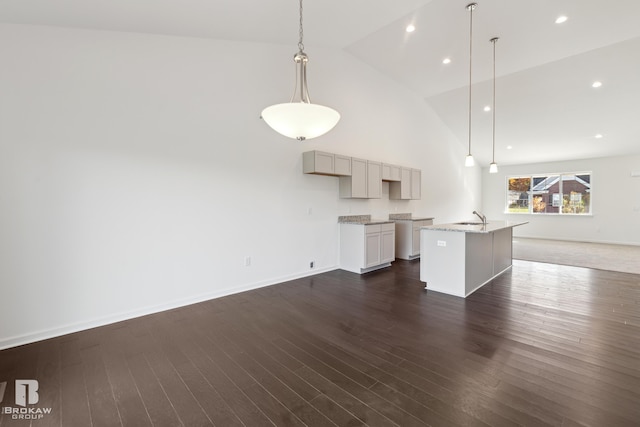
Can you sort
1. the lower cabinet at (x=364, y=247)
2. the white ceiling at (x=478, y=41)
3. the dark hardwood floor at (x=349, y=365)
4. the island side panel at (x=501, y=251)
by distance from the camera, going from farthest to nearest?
the lower cabinet at (x=364, y=247) → the island side panel at (x=501, y=251) → the white ceiling at (x=478, y=41) → the dark hardwood floor at (x=349, y=365)

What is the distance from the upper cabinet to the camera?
14.7 ft

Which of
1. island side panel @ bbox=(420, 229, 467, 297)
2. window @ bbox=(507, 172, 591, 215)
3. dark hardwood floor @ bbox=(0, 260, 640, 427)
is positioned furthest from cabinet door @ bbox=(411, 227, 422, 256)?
window @ bbox=(507, 172, 591, 215)

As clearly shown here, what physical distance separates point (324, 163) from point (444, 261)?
2332 millimetres

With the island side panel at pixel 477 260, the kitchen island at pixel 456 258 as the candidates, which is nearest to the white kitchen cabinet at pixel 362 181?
the kitchen island at pixel 456 258

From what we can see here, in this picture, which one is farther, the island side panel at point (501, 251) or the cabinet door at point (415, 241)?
the cabinet door at point (415, 241)

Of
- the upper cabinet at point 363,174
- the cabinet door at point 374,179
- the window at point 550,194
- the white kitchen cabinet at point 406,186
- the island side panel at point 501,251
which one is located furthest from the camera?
the window at point 550,194

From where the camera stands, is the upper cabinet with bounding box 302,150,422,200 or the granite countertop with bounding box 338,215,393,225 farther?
the granite countertop with bounding box 338,215,393,225

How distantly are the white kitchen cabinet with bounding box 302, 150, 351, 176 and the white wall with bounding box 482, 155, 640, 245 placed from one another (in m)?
8.37

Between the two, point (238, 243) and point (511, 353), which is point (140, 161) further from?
point (511, 353)

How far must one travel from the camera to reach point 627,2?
3629 millimetres

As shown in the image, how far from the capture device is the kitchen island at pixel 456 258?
363 centimetres

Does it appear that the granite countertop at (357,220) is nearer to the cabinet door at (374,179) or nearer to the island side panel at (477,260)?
the cabinet door at (374,179)

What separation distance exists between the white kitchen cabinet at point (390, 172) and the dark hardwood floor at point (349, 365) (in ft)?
9.82

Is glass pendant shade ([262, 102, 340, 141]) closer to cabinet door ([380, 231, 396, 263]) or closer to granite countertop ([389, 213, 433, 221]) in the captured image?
cabinet door ([380, 231, 396, 263])
